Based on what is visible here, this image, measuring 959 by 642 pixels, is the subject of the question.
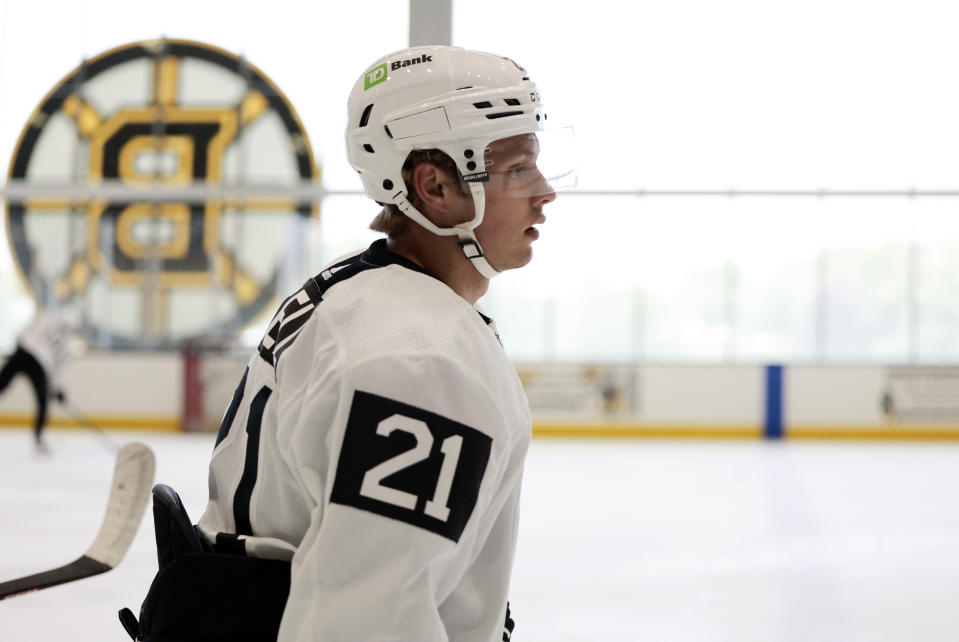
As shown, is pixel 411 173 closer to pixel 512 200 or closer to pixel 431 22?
pixel 512 200

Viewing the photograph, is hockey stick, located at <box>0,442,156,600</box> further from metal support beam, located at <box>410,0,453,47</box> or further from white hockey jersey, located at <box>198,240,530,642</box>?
metal support beam, located at <box>410,0,453,47</box>

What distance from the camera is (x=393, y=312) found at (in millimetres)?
890

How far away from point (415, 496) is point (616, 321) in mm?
9847

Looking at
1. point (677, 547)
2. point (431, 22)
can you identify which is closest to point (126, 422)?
point (677, 547)

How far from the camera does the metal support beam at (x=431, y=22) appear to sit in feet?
7.63

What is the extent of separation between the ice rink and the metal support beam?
6.06 feet

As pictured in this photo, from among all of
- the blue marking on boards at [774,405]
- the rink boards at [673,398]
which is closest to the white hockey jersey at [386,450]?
the rink boards at [673,398]

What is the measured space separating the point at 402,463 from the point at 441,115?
0.46 m

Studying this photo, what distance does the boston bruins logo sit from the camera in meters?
10.9

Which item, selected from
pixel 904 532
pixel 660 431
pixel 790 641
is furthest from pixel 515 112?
pixel 660 431

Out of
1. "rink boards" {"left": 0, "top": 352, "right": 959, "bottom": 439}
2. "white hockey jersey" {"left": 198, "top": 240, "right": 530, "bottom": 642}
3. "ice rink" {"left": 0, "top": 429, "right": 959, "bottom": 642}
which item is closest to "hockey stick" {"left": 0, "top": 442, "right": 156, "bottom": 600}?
"white hockey jersey" {"left": 198, "top": 240, "right": 530, "bottom": 642}

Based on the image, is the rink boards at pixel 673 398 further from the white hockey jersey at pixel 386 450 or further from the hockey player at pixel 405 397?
the white hockey jersey at pixel 386 450

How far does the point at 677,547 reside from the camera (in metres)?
4.35

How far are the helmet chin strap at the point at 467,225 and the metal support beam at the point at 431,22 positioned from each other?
1.33 meters
